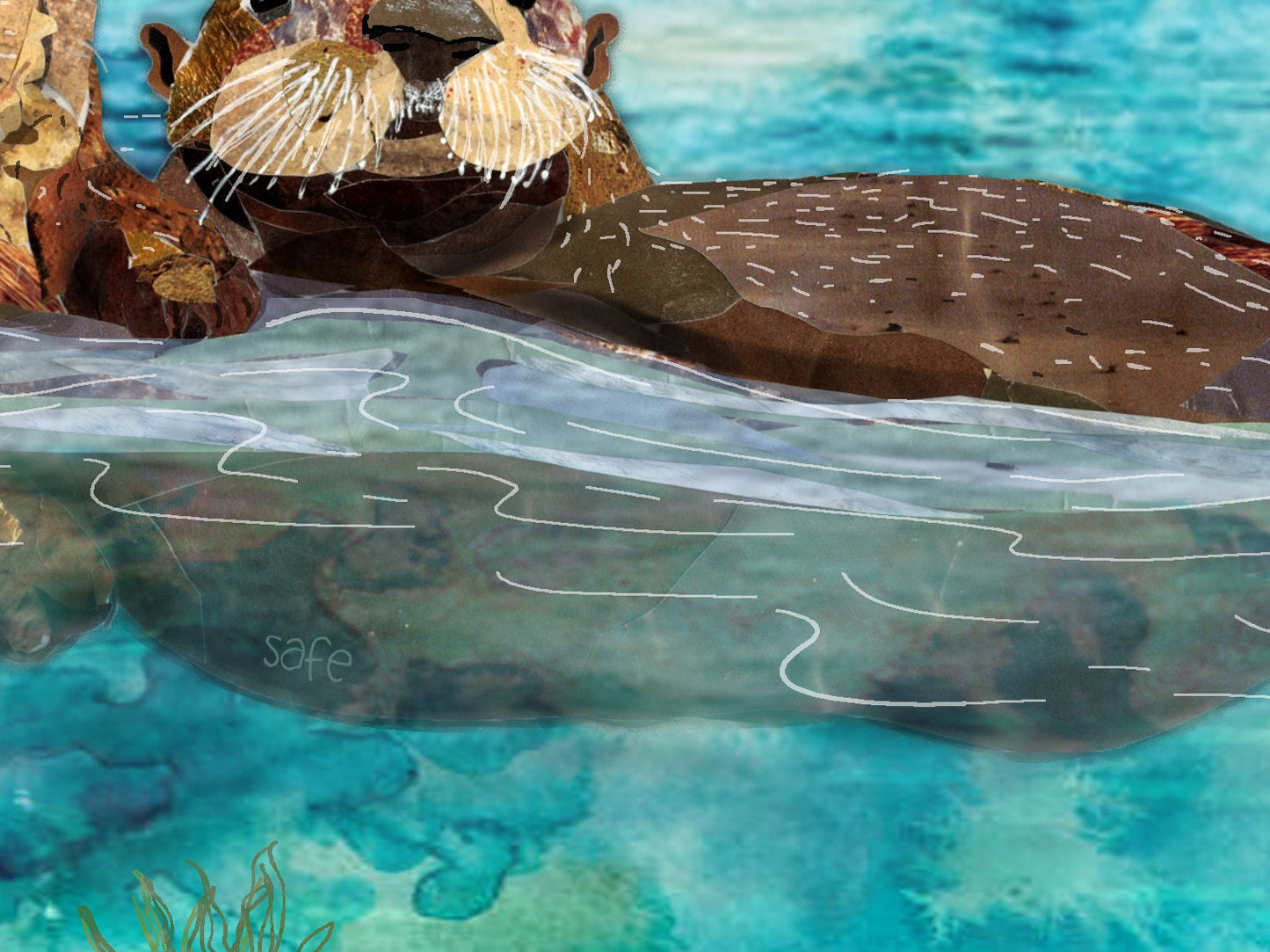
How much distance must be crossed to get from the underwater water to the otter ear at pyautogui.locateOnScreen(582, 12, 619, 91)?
274 millimetres

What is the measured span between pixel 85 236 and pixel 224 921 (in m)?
0.64

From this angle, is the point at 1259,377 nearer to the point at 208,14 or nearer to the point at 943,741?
the point at 943,741

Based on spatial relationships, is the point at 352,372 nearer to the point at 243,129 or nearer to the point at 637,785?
the point at 243,129

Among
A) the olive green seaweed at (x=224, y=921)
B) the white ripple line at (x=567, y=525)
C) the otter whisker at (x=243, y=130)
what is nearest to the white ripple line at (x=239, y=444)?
the white ripple line at (x=567, y=525)

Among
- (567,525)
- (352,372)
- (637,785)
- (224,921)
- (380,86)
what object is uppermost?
(380,86)

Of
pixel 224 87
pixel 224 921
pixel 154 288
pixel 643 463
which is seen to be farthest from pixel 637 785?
pixel 224 87

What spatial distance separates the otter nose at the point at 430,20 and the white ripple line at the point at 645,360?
0.24 meters

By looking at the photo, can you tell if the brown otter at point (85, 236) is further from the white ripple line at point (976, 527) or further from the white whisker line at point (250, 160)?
the white ripple line at point (976, 527)

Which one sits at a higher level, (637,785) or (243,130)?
(243,130)

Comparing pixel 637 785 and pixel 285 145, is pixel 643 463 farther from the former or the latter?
pixel 285 145

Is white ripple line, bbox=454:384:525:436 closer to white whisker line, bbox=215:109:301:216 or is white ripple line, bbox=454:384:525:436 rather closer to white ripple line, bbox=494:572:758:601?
white ripple line, bbox=494:572:758:601

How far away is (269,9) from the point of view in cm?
121

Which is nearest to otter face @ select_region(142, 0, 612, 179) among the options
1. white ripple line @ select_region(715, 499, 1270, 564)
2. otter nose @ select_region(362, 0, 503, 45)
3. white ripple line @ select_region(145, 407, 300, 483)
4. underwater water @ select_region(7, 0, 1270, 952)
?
otter nose @ select_region(362, 0, 503, 45)

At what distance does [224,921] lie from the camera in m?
1.25
